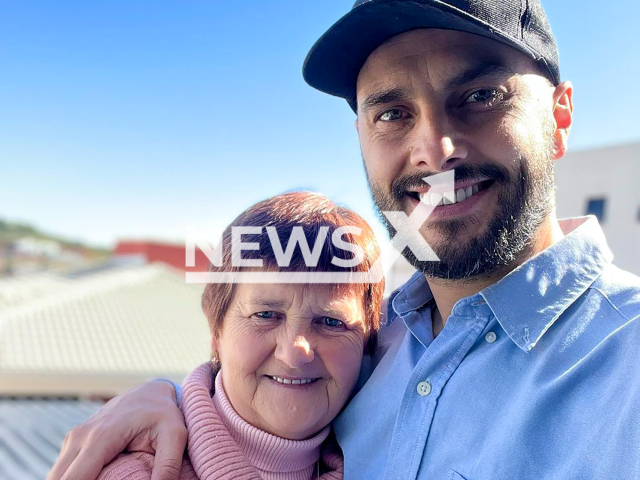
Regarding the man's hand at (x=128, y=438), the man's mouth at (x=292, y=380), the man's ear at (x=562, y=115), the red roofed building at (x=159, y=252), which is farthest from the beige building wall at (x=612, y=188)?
the red roofed building at (x=159, y=252)

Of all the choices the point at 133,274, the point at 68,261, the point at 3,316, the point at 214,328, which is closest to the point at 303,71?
the point at 214,328

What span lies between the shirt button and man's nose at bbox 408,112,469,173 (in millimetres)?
538

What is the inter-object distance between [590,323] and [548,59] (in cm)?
71

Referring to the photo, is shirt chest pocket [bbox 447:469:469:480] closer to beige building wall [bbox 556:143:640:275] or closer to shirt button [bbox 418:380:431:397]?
shirt button [bbox 418:380:431:397]

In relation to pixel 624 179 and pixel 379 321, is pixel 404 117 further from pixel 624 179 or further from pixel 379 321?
pixel 624 179

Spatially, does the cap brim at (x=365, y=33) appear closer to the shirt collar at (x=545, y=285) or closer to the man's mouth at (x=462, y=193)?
the man's mouth at (x=462, y=193)

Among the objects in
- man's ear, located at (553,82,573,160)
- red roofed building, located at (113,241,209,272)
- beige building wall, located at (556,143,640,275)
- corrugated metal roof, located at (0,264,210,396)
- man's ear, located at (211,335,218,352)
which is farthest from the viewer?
red roofed building, located at (113,241,209,272)

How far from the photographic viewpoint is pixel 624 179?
12.8 meters

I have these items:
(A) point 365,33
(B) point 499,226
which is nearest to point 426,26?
(A) point 365,33

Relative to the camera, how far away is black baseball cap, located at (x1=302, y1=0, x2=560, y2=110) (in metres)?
1.38

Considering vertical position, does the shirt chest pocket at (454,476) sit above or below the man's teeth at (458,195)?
below

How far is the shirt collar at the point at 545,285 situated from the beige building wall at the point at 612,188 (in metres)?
11.7

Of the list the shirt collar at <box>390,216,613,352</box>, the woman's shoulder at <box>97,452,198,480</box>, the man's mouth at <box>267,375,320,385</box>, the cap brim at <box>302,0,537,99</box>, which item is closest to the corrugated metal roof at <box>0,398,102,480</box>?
the woman's shoulder at <box>97,452,198,480</box>

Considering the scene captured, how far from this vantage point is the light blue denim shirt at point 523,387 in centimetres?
112
